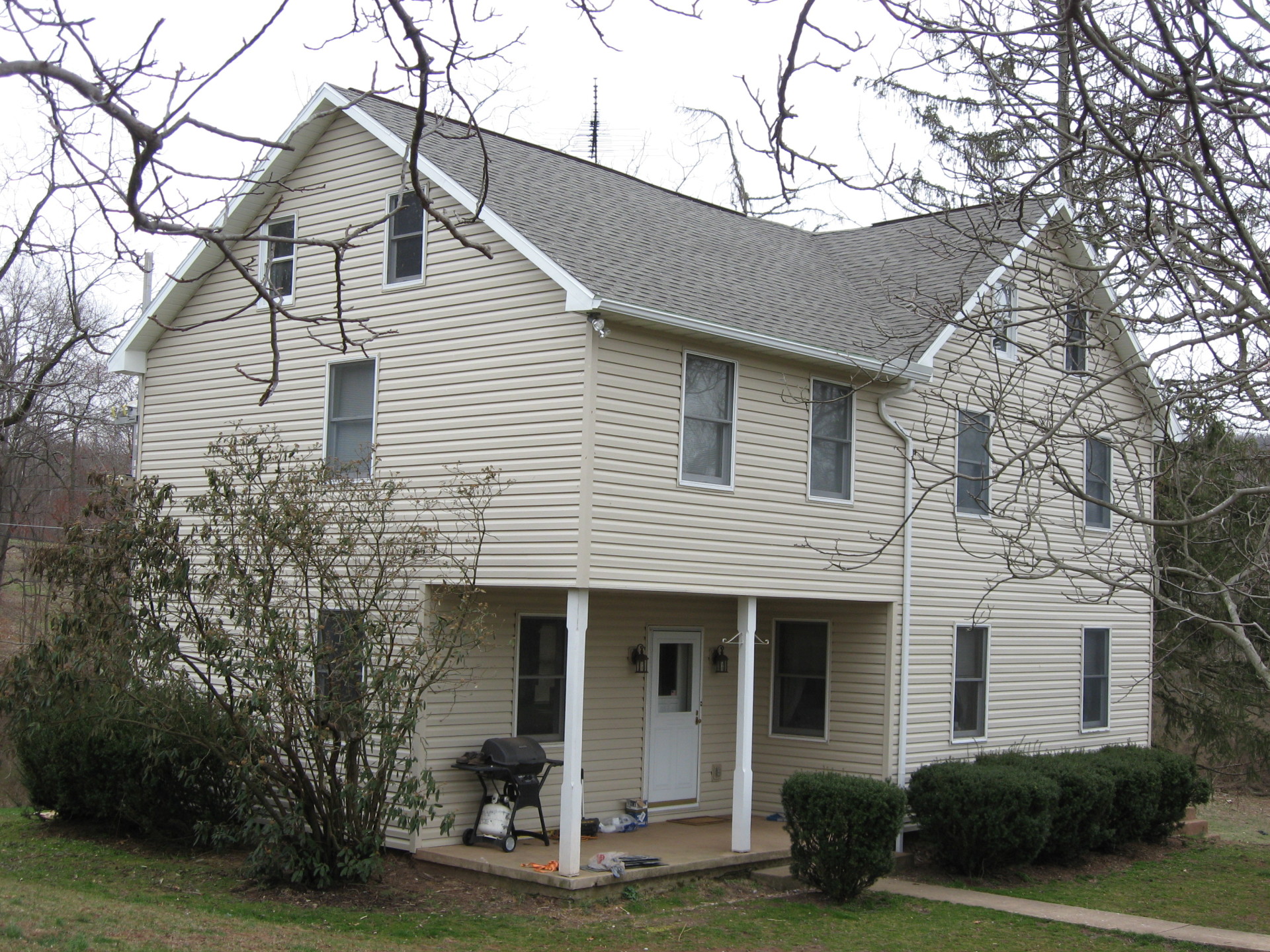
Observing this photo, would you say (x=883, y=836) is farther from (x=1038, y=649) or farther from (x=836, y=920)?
(x=1038, y=649)

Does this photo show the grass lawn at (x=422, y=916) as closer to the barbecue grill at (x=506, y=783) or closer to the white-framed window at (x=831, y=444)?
the barbecue grill at (x=506, y=783)

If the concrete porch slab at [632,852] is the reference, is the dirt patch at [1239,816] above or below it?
below

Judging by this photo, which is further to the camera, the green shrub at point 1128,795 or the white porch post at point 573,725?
the green shrub at point 1128,795

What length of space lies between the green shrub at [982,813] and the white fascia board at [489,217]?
6.80 meters

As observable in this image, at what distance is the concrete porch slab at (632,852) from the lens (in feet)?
38.4

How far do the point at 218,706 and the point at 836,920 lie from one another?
6.30 metres

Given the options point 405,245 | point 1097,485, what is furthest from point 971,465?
point 405,245

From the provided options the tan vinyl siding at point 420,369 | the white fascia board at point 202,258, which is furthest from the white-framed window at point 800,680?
the white fascia board at point 202,258

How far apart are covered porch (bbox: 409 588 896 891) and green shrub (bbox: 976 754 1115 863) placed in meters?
1.81

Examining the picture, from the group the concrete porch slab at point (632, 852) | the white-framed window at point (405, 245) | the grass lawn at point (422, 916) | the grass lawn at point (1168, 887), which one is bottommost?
the grass lawn at point (1168, 887)

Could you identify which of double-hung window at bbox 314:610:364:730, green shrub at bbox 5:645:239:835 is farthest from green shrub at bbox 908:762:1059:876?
green shrub at bbox 5:645:239:835

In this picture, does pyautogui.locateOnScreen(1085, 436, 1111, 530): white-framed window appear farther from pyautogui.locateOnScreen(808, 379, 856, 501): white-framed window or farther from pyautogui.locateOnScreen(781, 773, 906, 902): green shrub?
pyautogui.locateOnScreen(781, 773, 906, 902): green shrub

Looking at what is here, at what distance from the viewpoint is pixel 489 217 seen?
12773 mm

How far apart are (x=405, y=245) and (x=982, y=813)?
348 inches
